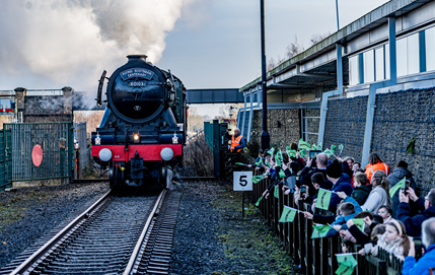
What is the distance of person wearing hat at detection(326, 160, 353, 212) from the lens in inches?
199

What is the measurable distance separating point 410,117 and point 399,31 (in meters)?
1.72

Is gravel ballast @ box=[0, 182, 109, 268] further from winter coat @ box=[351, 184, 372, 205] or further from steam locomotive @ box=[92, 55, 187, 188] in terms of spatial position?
winter coat @ box=[351, 184, 372, 205]

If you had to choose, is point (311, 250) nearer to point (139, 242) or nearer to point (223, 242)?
point (223, 242)

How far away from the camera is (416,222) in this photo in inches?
157

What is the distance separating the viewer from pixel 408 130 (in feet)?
24.4

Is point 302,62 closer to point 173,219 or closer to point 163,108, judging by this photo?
point 163,108

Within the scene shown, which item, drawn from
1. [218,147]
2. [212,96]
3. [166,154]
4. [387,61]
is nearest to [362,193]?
[387,61]

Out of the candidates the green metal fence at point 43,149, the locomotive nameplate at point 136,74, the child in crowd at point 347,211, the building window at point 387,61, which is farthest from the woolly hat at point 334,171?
the green metal fence at point 43,149

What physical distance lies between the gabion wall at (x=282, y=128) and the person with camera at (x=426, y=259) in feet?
60.4

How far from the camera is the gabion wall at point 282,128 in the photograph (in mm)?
21594

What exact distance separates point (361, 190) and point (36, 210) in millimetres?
7493

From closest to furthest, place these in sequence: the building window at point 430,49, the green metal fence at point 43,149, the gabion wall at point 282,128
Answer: the building window at point 430,49, the green metal fence at point 43,149, the gabion wall at point 282,128

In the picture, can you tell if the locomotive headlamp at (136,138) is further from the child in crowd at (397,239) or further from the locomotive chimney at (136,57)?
the child in crowd at (397,239)

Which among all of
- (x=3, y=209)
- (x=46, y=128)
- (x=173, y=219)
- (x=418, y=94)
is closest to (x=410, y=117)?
(x=418, y=94)
